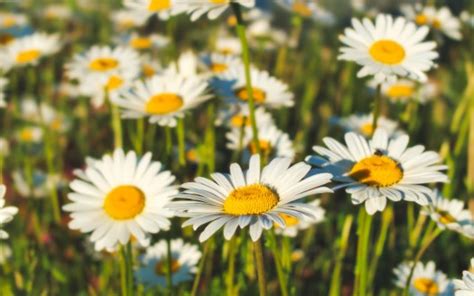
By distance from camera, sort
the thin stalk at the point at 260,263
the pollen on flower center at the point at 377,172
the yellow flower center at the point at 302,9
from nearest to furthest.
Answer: the thin stalk at the point at 260,263
the pollen on flower center at the point at 377,172
the yellow flower center at the point at 302,9

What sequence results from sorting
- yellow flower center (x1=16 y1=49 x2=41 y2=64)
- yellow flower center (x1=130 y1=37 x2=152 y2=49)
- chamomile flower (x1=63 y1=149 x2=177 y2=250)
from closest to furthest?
chamomile flower (x1=63 y1=149 x2=177 y2=250) < yellow flower center (x1=16 y1=49 x2=41 y2=64) < yellow flower center (x1=130 y1=37 x2=152 y2=49)

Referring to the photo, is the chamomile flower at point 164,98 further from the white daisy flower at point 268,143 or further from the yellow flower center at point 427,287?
the yellow flower center at point 427,287

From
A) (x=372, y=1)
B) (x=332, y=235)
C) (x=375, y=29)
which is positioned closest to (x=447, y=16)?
(x=375, y=29)

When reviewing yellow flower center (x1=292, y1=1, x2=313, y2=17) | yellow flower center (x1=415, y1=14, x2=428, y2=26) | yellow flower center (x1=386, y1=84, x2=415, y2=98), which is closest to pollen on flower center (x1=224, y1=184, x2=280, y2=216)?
yellow flower center (x1=415, y1=14, x2=428, y2=26)

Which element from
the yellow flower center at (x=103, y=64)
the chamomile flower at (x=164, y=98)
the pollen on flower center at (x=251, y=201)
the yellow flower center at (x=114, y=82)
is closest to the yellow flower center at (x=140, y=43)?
the yellow flower center at (x=103, y=64)

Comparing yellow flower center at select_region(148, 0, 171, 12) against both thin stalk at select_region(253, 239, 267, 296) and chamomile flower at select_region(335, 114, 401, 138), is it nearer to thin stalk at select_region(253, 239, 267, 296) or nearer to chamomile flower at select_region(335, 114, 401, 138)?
chamomile flower at select_region(335, 114, 401, 138)

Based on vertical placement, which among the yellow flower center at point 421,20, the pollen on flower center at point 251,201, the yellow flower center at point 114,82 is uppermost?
the yellow flower center at point 421,20
